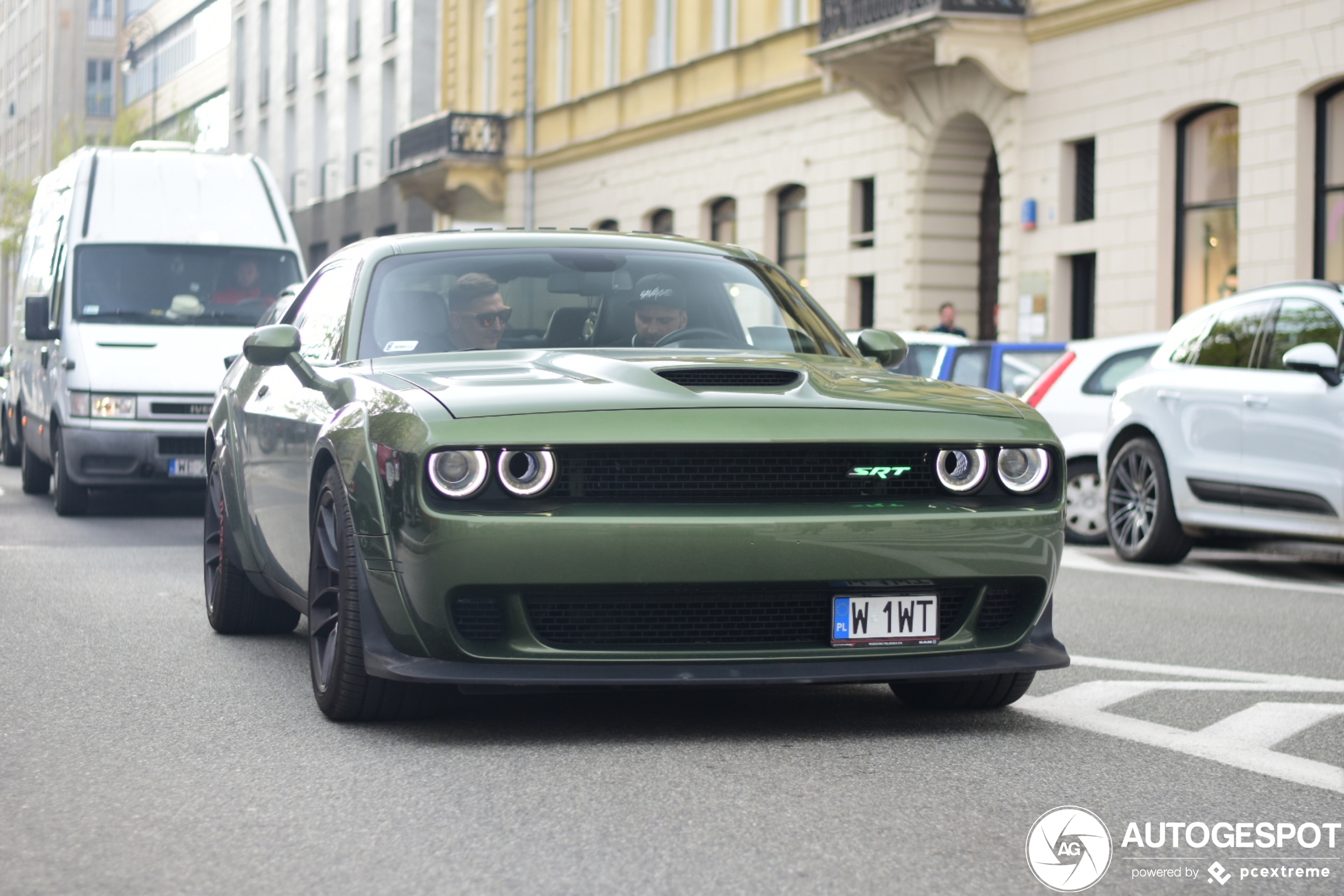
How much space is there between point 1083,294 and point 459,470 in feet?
66.3

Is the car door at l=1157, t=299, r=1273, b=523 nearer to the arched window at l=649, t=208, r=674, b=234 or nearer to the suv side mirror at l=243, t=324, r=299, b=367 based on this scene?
the suv side mirror at l=243, t=324, r=299, b=367

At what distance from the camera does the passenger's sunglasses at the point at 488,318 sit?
668 centimetres

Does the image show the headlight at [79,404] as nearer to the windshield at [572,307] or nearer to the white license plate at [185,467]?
the white license plate at [185,467]

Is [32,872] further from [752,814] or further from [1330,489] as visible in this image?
[1330,489]

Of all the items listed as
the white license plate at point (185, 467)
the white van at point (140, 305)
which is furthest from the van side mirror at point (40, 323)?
the white license plate at point (185, 467)

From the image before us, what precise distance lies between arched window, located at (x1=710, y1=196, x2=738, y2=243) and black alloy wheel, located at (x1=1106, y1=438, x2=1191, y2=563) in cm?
1966

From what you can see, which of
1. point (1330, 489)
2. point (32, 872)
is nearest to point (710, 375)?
point (32, 872)

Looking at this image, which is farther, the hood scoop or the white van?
the white van

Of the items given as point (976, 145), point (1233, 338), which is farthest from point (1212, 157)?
point (1233, 338)

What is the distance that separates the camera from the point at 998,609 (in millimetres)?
5812

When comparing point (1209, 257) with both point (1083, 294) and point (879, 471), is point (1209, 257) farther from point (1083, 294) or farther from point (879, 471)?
point (879, 471)

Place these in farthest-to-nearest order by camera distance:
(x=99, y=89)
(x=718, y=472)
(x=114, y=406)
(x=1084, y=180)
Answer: (x=99, y=89), (x=1084, y=180), (x=114, y=406), (x=718, y=472)

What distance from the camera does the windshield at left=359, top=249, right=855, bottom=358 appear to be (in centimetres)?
Answer: 668

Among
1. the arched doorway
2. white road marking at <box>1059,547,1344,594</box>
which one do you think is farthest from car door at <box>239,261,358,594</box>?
the arched doorway
